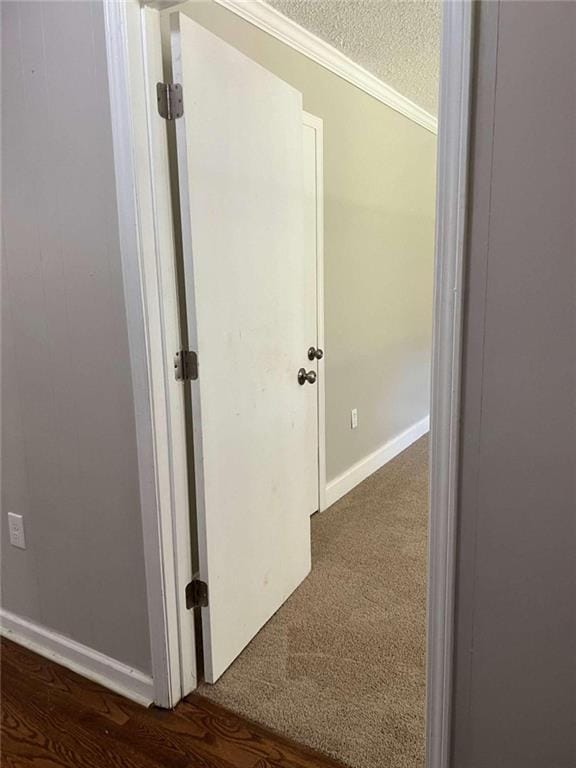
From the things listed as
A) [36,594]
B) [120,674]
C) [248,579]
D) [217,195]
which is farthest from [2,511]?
[217,195]

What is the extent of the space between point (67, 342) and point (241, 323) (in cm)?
56

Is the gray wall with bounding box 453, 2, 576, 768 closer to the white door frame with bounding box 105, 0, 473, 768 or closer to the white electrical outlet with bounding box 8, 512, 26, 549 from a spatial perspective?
the white door frame with bounding box 105, 0, 473, 768

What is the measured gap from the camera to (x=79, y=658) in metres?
1.88

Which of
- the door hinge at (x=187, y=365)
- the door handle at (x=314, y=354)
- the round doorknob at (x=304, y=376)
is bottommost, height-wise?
the round doorknob at (x=304, y=376)

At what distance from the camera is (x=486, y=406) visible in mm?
1044

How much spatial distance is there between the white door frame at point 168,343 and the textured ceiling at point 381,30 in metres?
1.19

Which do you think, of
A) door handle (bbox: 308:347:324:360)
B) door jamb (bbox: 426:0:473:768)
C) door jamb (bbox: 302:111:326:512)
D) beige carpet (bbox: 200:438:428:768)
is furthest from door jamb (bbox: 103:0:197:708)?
door jamb (bbox: 302:111:326:512)

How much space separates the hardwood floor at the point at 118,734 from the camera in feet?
4.98

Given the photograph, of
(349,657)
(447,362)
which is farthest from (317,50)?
(349,657)

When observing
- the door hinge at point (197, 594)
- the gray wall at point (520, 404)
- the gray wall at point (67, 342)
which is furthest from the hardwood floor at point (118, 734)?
the gray wall at point (520, 404)

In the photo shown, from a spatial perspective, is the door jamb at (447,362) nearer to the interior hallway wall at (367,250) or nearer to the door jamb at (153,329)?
the door jamb at (153,329)

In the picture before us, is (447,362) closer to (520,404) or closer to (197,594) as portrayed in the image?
(520,404)

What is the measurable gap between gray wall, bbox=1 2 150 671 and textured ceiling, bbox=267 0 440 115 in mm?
1157

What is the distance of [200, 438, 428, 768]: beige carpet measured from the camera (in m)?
1.59
